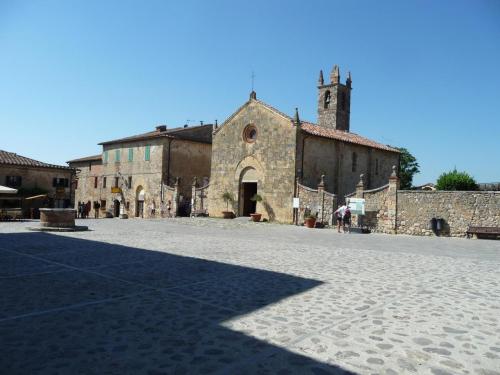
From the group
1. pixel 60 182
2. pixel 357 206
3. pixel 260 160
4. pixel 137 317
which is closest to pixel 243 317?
pixel 137 317

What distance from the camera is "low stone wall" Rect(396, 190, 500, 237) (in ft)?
62.3

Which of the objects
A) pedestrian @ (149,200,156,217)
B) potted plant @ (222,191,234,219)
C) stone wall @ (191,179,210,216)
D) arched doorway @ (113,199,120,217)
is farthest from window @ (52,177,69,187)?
potted plant @ (222,191,234,219)

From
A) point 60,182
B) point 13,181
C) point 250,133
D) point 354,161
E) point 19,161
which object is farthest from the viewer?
point 60,182

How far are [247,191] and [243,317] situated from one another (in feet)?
83.3

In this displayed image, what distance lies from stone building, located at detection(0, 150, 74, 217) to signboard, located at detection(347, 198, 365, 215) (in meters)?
22.4

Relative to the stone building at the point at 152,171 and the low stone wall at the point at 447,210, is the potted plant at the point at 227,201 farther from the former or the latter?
the low stone wall at the point at 447,210

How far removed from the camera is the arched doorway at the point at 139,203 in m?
36.9

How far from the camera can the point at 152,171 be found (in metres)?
35.5

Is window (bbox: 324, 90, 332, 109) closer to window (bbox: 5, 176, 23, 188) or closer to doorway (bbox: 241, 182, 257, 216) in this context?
doorway (bbox: 241, 182, 257, 216)

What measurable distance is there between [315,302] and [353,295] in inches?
32.5

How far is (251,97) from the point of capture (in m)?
29.5

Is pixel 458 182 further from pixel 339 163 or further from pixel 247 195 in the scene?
pixel 247 195

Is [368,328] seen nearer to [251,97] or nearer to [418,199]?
[418,199]

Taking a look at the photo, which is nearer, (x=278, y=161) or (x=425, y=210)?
(x=425, y=210)
